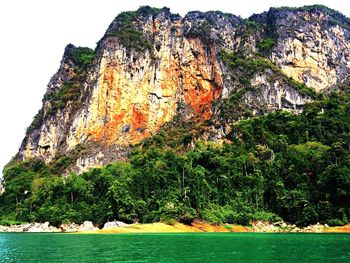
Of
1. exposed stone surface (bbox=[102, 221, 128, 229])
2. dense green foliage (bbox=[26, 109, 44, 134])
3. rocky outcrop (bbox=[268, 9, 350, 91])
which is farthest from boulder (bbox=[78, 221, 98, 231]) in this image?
rocky outcrop (bbox=[268, 9, 350, 91])

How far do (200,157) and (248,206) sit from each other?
515 inches

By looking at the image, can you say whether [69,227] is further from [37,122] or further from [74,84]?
[37,122]

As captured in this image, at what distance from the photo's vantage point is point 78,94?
4166 inches

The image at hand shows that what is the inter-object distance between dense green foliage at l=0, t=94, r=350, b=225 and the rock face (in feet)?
35.0

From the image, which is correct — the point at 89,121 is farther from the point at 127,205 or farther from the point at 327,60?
the point at 327,60

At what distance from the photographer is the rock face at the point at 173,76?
92.9 metres

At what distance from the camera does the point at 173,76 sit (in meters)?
102

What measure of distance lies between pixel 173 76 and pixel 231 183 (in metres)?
41.4

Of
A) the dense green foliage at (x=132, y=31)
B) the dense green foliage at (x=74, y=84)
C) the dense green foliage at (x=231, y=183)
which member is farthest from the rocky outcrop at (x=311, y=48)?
the dense green foliage at (x=74, y=84)

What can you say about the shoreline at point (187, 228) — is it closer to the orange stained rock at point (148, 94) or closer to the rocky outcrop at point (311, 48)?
the orange stained rock at point (148, 94)

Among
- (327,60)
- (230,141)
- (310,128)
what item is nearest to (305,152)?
(310,128)

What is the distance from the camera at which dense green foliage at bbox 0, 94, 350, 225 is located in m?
59.6

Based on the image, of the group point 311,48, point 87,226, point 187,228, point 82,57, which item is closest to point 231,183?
point 187,228

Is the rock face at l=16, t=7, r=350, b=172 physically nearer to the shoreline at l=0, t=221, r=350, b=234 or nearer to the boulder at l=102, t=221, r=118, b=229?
the shoreline at l=0, t=221, r=350, b=234
